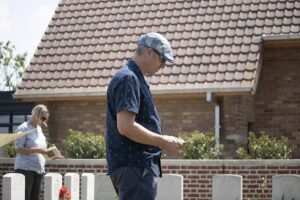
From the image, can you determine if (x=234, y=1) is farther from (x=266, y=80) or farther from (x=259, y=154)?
(x=259, y=154)

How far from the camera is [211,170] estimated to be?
13.1 meters

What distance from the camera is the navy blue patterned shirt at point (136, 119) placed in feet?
16.0

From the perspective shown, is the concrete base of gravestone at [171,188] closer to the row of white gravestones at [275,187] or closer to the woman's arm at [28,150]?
the row of white gravestones at [275,187]

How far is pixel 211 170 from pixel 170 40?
513 cm

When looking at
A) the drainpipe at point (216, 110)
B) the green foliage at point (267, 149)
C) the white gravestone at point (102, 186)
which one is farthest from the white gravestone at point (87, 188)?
the drainpipe at point (216, 110)

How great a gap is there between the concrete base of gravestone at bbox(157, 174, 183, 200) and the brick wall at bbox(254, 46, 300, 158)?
721 centimetres

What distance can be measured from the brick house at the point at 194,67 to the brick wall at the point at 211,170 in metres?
2.58

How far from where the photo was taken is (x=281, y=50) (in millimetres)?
17312

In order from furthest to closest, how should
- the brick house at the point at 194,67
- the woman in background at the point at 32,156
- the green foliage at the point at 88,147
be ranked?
1. the brick house at the point at 194,67
2. the green foliage at the point at 88,147
3. the woman in background at the point at 32,156

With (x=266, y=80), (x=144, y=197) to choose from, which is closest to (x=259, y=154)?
(x=266, y=80)

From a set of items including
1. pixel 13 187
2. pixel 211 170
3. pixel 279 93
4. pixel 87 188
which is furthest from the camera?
pixel 279 93

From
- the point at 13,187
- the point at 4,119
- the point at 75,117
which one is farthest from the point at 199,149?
the point at 4,119

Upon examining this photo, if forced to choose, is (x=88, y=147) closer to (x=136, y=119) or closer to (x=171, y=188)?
(x=171, y=188)

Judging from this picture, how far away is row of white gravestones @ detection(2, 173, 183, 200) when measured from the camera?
30.1ft
